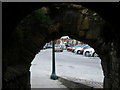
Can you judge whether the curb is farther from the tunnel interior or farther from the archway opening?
the tunnel interior

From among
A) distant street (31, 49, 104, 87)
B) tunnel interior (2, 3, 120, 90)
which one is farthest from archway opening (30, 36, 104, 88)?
tunnel interior (2, 3, 120, 90)

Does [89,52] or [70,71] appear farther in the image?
[89,52]

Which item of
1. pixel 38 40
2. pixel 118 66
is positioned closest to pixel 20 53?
pixel 38 40

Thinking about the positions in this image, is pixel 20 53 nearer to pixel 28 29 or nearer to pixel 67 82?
pixel 28 29

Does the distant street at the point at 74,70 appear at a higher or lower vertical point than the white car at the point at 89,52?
lower

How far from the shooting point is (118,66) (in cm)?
616

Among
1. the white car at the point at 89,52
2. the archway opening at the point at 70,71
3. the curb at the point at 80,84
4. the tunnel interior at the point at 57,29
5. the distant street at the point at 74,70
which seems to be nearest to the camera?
the tunnel interior at the point at 57,29

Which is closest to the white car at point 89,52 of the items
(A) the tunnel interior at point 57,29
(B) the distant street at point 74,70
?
(B) the distant street at point 74,70

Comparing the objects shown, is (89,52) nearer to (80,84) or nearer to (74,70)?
(74,70)

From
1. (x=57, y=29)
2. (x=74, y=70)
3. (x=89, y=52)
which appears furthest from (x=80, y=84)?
(x=89, y=52)

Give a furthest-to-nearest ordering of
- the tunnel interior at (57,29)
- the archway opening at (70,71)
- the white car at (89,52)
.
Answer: the white car at (89,52) < the archway opening at (70,71) < the tunnel interior at (57,29)

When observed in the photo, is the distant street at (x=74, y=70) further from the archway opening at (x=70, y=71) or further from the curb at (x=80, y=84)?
the curb at (x=80, y=84)

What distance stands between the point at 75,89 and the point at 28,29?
4578 millimetres

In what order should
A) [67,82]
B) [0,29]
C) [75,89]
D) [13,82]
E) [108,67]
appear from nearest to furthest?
[0,29]
[13,82]
[108,67]
[75,89]
[67,82]
